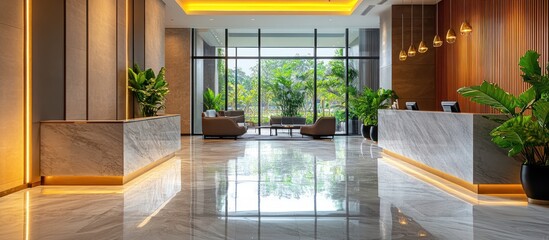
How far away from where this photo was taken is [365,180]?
6613 millimetres

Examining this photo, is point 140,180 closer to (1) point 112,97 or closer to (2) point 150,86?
(1) point 112,97

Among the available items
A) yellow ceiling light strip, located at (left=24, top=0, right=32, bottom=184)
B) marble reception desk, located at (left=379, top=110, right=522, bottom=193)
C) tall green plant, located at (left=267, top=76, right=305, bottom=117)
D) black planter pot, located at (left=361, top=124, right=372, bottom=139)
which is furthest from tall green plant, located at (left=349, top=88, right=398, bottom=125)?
yellow ceiling light strip, located at (left=24, top=0, right=32, bottom=184)

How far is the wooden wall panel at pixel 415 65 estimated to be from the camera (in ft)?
41.1

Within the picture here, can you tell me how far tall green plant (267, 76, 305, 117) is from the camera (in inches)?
674

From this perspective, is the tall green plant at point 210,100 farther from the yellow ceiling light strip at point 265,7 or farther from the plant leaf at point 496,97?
the plant leaf at point 496,97

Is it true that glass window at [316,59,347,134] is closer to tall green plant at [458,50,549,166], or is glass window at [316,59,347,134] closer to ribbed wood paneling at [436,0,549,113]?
ribbed wood paneling at [436,0,549,113]

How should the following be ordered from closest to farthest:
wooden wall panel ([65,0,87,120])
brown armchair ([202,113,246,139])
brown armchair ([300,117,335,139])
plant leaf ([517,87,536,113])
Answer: plant leaf ([517,87,536,113]) < wooden wall panel ([65,0,87,120]) < brown armchair ([202,113,246,139]) < brown armchair ([300,117,335,139])

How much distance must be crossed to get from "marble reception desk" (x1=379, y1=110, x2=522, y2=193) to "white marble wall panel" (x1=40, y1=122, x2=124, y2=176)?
4442 millimetres

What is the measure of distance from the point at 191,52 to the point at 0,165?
38.0 feet

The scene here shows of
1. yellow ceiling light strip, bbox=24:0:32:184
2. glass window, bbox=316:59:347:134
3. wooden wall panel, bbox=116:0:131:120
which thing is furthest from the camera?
glass window, bbox=316:59:347:134

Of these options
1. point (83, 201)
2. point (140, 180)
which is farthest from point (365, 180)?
point (83, 201)

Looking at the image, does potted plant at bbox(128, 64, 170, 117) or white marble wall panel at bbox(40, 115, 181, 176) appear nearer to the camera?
white marble wall panel at bbox(40, 115, 181, 176)

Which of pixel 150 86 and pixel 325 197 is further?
pixel 150 86

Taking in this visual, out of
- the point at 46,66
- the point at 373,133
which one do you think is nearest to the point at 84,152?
the point at 46,66
